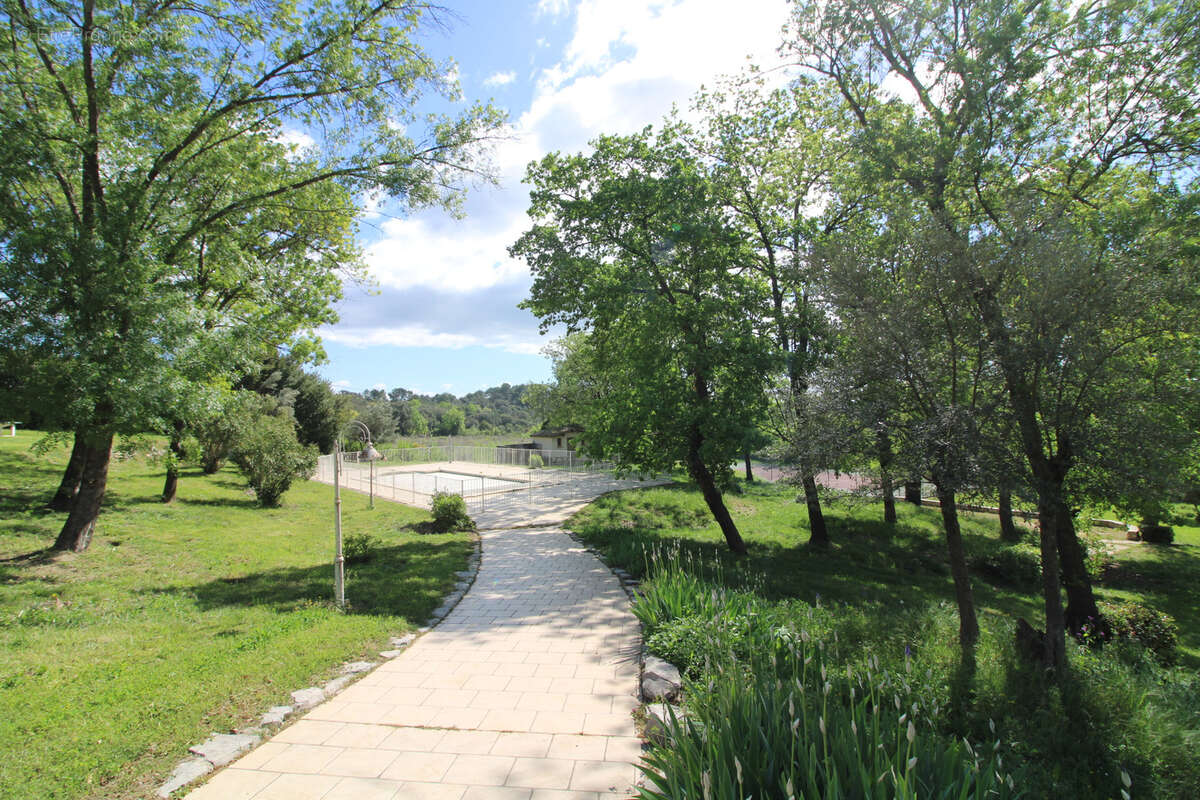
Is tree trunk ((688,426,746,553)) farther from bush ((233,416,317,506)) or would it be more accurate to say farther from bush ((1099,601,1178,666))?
bush ((233,416,317,506))

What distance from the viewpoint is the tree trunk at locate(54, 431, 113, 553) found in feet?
28.4

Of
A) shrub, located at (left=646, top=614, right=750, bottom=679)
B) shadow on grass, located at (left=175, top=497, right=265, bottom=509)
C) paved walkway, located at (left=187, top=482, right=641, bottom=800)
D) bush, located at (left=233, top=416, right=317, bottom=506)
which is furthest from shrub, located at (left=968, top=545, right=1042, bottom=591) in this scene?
shadow on grass, located at (left=175, top=497, right=265, bottom=509)

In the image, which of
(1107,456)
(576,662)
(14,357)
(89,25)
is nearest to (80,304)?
(14,357)

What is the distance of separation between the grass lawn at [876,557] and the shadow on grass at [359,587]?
3.20 m

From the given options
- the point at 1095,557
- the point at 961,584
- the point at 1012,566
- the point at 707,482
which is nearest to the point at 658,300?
the point at 707,482

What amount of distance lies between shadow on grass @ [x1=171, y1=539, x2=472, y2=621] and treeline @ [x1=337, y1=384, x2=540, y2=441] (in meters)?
29.5

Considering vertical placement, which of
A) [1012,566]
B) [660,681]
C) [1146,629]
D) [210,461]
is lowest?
[1012,566]

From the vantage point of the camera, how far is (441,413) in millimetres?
112188

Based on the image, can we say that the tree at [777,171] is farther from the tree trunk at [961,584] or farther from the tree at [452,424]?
the tree at [452,424]

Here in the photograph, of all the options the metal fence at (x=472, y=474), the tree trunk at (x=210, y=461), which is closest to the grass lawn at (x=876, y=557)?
the metal fence at (x=472, y=474)

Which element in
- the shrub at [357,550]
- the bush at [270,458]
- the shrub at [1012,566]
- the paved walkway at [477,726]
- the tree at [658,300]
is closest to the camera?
the paved walkway at [477,726]

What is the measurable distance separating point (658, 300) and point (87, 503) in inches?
420

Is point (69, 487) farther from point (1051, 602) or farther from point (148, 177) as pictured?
point (1051, 602)

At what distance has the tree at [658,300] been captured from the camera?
10477 millimetres
